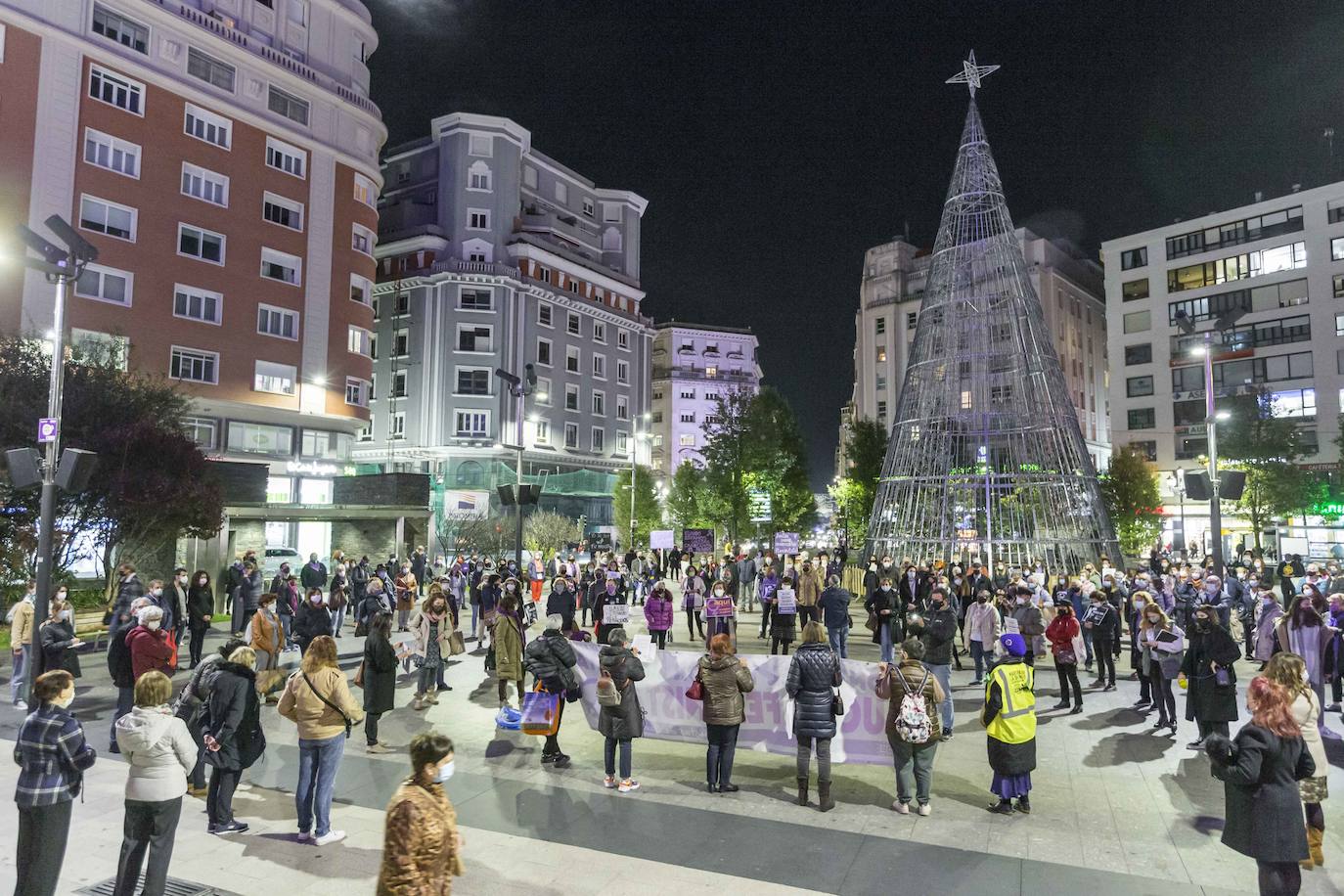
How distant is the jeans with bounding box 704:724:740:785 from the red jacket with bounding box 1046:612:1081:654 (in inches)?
239

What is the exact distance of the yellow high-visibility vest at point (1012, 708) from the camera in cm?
754

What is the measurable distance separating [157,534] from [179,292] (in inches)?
597

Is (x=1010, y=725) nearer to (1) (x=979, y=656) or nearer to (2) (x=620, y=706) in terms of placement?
(2) (x=620, y=706)

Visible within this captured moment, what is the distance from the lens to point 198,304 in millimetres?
34500

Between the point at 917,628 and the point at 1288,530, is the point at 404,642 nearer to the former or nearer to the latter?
the point at 917,628

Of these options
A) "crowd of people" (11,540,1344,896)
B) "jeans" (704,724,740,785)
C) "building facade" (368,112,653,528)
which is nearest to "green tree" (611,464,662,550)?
"building facade" (368,112,653,528)

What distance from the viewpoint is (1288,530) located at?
4653 cm

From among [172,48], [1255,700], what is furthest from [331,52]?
[1255,700]

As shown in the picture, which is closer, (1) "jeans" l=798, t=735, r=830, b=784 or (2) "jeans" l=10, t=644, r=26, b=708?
(1) "jeans" l=798, t=735, r=830, b=784

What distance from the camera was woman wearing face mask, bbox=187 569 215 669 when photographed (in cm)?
1534

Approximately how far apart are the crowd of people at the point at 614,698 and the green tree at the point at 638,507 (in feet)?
130

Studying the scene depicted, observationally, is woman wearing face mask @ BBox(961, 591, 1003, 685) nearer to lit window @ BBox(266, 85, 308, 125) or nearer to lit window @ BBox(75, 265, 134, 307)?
lit window @ BBox(75, 265, 134, 307)

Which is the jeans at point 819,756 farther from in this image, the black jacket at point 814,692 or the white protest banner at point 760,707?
the white protest banner at point 760,707

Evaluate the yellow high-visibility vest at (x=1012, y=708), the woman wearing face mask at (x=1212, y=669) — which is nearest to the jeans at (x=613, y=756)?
the yellow high-visibility vest at (x=1012, y=708)
